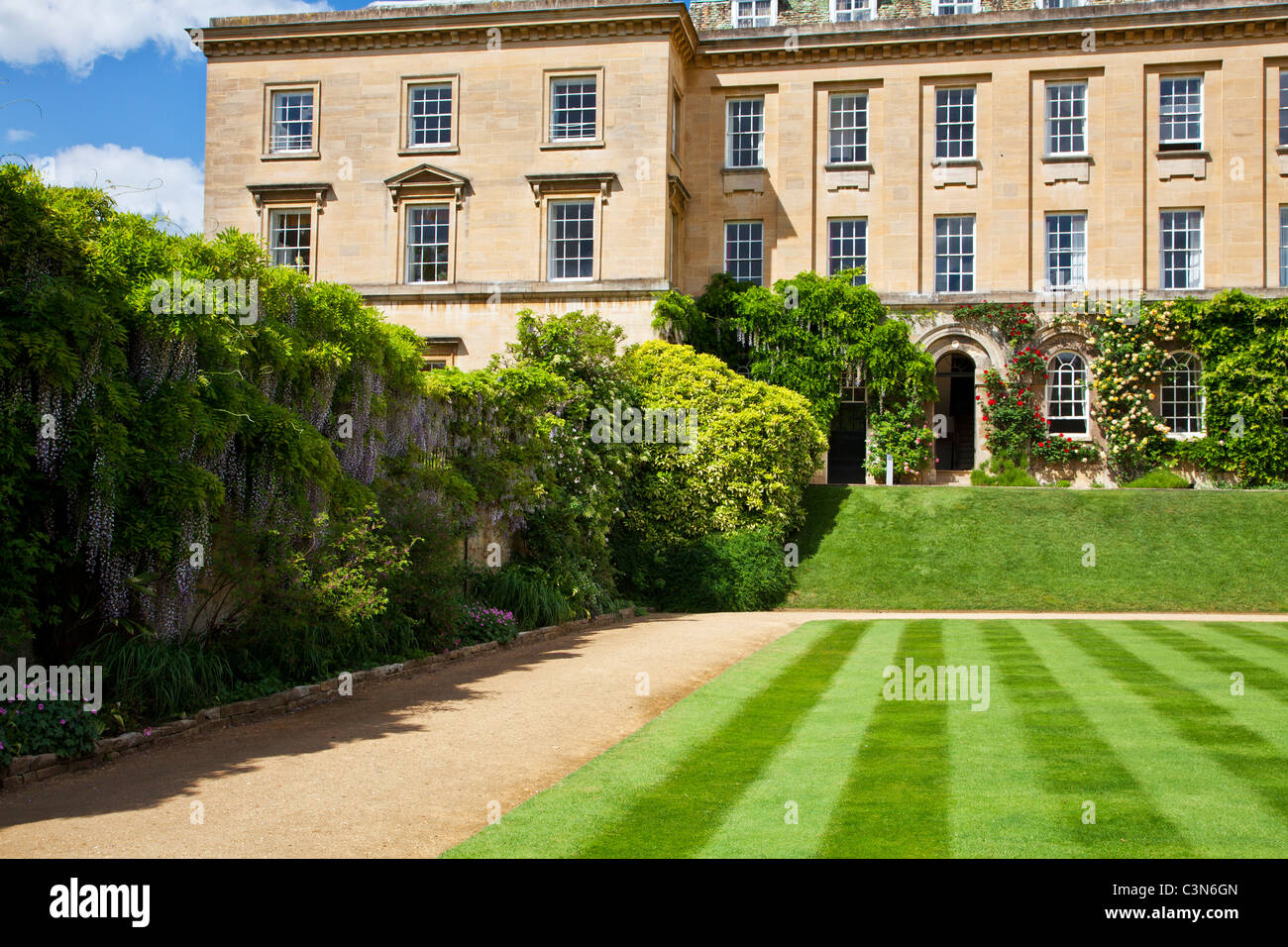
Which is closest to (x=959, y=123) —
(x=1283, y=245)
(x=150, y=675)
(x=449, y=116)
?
(x=1283, y=245)

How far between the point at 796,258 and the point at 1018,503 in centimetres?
1060

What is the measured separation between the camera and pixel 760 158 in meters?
33.5

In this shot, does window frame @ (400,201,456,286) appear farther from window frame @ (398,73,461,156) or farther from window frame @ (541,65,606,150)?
window frame @ (541,65,606,150)

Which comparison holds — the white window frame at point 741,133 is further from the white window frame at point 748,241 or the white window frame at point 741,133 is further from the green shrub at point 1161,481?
the green shrub at point 1161,481

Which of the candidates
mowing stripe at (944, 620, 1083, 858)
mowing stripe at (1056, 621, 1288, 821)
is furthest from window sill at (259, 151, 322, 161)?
mowing stripe at (944, 620, 1083, 858)

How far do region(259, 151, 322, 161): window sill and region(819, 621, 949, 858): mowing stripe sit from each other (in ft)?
89.6

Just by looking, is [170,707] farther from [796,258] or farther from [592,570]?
[796,258]

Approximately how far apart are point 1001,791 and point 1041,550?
60.1 ft

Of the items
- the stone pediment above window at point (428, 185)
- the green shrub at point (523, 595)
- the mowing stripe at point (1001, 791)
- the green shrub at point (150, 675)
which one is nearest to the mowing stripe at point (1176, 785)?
the mowing stripe at point (1001, 791)

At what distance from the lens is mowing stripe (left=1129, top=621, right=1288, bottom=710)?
11305 mm

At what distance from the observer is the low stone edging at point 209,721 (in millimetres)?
7812

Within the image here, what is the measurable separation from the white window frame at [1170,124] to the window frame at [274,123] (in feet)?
80.4

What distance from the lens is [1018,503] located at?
26672 mm
